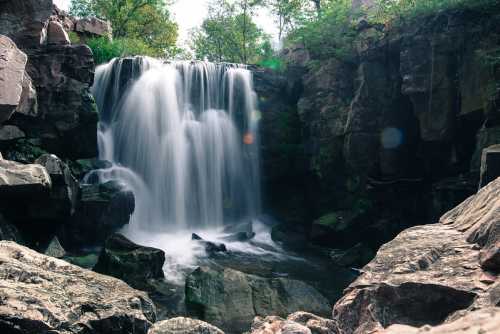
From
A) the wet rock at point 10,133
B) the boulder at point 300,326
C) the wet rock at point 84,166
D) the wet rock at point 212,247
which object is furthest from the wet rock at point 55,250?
the boulder at point 300,326

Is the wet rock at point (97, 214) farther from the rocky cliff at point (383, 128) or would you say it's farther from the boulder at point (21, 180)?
the rocky cliff at point (383, 128)

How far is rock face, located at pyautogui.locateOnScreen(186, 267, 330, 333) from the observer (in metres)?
8.11

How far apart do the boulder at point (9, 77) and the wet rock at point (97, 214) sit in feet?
12.0

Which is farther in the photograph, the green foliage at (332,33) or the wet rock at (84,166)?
the green foliage at (332,33)

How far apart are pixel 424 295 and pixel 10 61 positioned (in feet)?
35.7

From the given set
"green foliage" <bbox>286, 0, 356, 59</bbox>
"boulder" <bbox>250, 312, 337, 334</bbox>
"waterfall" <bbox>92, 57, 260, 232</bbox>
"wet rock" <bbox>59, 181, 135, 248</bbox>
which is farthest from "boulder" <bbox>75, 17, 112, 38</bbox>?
"boulder" <bbox>250, 312, 337, 334</bbox>

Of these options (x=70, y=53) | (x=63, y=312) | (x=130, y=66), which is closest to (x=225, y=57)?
(x=130, y=66)

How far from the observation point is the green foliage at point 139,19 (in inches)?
1190

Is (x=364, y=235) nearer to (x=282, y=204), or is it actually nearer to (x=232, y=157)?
(x=282, y=204)

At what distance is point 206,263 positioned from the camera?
12055 millimetres

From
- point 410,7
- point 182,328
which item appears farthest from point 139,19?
point 182,328

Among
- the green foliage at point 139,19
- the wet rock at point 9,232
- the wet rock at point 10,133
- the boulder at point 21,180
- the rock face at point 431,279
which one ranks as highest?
the green foliage at point 139,19

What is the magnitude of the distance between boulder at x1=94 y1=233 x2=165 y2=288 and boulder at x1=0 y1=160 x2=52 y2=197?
7.12 feet

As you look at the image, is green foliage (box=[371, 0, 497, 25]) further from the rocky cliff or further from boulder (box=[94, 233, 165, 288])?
boulder (box=[94, 233, 165, 288])
